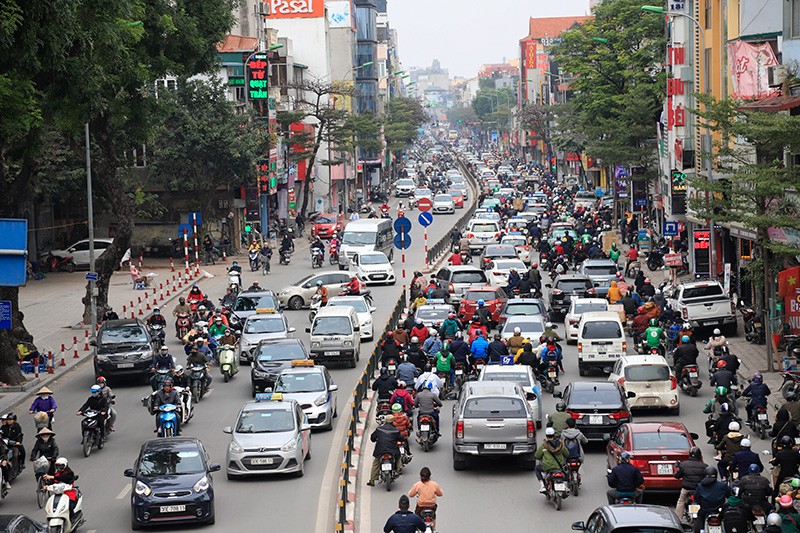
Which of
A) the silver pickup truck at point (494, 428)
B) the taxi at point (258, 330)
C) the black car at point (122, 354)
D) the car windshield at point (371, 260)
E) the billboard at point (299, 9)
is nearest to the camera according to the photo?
the silver pickup truck at point (494, 428)

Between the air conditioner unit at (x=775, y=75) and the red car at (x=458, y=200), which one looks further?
the red car at (x=458, y=200)

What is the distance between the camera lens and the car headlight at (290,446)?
24.8 m

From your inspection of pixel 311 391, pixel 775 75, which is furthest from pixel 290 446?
pixel 775 75

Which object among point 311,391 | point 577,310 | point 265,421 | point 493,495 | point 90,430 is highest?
point 577,310

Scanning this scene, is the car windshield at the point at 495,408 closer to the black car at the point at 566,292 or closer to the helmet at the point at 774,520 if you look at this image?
the helmet at the point at 774,520

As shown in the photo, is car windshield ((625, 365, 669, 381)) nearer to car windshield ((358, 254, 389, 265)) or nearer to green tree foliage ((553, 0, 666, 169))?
car windshield ((358, 254, 389, 265))

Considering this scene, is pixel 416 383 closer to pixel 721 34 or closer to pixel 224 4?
pixel 224 4

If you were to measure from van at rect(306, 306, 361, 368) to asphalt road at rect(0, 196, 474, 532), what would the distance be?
1.61 ft

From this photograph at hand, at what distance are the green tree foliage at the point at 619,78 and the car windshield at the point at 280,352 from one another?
42.9 metres

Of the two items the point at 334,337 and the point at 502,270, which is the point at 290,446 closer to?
the point at 334,337

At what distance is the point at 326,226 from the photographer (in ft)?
260

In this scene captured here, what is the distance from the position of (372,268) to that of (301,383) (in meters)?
27.9

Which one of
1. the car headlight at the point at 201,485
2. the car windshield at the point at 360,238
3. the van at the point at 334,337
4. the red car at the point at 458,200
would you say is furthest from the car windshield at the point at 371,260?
the red car at the point at 458,200

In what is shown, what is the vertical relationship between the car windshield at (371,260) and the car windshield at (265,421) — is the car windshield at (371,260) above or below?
above
